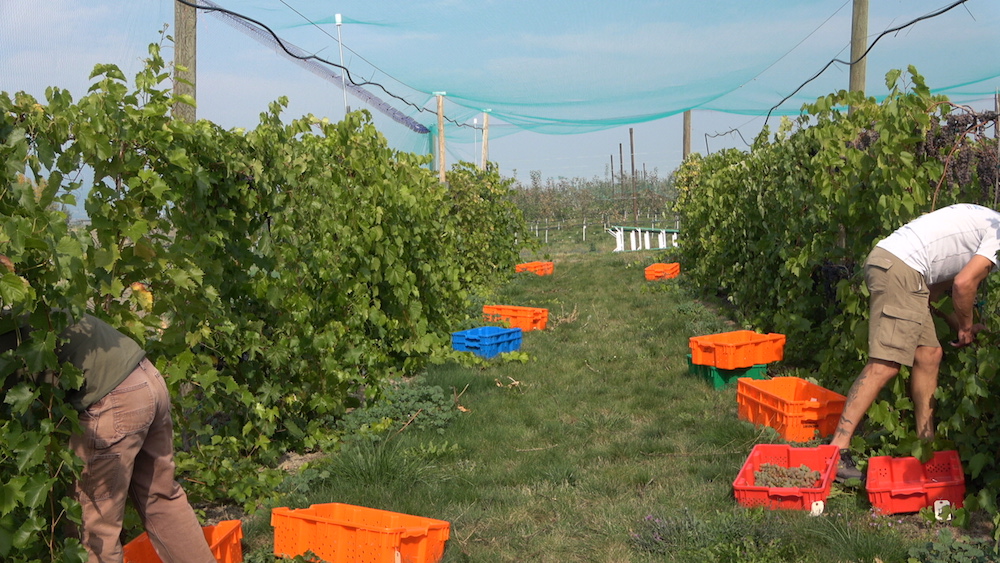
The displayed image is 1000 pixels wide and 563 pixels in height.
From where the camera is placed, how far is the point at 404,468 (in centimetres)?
433

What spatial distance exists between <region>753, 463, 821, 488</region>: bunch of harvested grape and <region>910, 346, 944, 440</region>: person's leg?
555 millimetres

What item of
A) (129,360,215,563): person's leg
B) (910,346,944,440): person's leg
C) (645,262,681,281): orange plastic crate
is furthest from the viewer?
(645,262,681,281): orange plastic crate

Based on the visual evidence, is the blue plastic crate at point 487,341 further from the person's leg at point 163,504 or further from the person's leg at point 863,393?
the person's leg at point 163,504

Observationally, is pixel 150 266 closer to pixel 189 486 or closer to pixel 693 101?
pixel 189 486

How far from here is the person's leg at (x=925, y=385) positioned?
3.95 m

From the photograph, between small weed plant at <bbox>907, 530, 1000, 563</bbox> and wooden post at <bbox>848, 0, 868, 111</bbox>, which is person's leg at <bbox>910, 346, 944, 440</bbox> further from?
wooden post at <bbox>848, 0, 868, 111</bbox>

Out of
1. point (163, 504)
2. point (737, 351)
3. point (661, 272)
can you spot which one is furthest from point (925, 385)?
point (661, 272)

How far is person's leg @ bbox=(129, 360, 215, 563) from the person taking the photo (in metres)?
2.92

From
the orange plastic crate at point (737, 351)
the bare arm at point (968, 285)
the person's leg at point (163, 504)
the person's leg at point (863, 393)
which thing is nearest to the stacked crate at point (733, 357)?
the orange plastic crate at point (737, 351)

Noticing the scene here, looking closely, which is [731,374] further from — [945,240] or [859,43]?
[859,43]

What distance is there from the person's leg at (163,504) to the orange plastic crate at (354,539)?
1.49 feet

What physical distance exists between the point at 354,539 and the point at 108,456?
1.00 metres

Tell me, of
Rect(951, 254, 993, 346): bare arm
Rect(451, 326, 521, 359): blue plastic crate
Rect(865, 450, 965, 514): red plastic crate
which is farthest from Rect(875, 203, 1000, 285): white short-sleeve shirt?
Rect(451, 326, 521, 359): blue plastic crate

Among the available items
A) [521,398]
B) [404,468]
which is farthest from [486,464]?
[521,398]
